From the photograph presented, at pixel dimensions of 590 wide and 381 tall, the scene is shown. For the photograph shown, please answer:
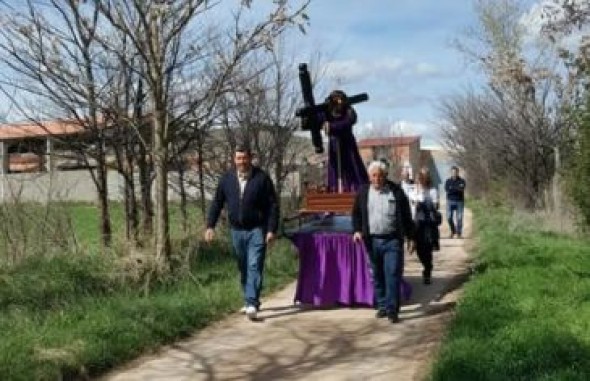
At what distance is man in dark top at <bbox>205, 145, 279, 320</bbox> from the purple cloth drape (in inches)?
29.3

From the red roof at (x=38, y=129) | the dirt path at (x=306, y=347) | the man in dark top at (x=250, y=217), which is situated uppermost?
the red roof at (x=38, y=129)

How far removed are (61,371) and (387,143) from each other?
44884 mm

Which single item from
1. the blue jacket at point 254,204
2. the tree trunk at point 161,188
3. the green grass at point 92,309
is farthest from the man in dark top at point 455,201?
the blue jacket at point 254,204

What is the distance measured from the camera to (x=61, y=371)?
7551 millimetres

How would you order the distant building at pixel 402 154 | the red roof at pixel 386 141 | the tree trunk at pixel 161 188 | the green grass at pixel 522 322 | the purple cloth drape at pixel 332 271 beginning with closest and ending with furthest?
the green grass at pixel 522 322 < the purple cloth drape at pixel 332 271 < the tree trunk at pixel 161 188 < the distant building at pixel 402 154 < the red roof at pixel 386 141

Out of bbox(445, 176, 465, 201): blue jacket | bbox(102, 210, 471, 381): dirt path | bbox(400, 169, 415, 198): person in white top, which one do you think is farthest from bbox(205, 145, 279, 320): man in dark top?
bbox(445, 176, 465, 201): blue jacket

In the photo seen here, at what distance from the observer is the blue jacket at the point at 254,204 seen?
1035 centimetres

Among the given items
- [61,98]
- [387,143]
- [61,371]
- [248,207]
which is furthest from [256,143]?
[387,143]

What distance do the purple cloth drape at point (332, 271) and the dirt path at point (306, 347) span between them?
20 cm

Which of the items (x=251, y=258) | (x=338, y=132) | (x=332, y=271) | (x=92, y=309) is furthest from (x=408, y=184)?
(x=92, y=309)

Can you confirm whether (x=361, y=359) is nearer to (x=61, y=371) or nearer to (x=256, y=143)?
(x=61, y=371)

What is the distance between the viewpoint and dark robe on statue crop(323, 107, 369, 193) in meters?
11.6

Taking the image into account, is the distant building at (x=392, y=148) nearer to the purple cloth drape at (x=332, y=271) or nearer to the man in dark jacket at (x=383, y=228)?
the purple cloth drape at (x=332, y=271)

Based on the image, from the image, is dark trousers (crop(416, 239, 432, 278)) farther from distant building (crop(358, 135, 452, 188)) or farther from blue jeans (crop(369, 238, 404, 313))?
distant building (crop(358, 135, 452, 188))
